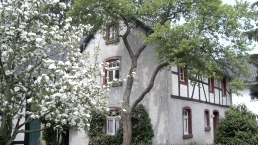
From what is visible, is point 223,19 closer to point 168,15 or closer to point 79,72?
point 168,15

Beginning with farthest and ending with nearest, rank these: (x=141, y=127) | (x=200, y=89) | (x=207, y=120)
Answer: (x=207, y=120), (x=200, y=89), (x=141, y=127)

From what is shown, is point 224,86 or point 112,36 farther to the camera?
point 224,86

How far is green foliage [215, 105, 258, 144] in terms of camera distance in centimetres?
2059

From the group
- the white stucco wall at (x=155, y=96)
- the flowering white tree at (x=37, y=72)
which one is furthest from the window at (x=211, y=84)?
the flowering white tree at (x=37, y=72)

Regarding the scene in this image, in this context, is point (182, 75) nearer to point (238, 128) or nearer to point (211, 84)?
point (238, 128)

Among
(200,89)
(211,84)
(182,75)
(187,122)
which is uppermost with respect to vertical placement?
(182,75)

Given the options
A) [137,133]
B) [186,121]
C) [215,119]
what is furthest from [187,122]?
[215,119]

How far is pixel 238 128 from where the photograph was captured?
2139 cm

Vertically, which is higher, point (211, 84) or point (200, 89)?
point (211, 84)

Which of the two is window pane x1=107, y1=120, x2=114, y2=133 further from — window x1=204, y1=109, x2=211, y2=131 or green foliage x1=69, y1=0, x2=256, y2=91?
window x1=204, y1=109, x2=211, y2=131

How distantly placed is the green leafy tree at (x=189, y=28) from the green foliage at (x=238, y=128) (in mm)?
4344

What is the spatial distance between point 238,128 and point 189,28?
8.69 meters

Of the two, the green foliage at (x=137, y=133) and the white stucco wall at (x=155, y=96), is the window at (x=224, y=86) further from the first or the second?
the green foliage at (x=137, y=133)

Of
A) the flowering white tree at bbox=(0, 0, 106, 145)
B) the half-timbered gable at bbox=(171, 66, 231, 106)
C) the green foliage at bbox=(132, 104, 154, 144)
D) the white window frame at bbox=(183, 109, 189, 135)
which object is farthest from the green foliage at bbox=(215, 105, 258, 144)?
the flowering white tree at bbox=(0, 0, 106, 145)
